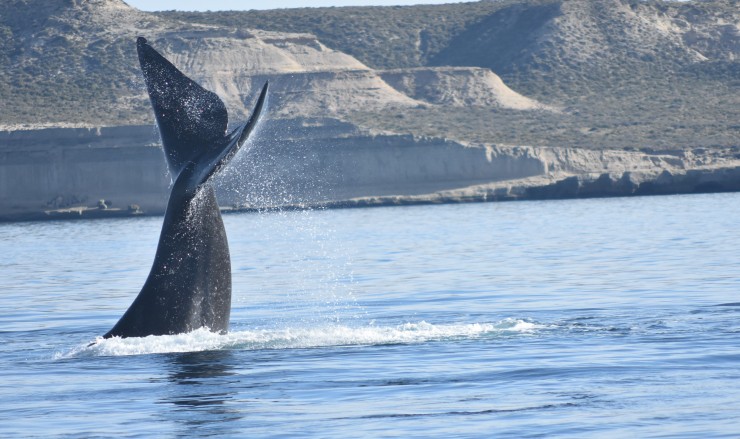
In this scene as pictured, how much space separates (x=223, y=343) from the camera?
53.8 feet

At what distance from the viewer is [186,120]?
14.8m

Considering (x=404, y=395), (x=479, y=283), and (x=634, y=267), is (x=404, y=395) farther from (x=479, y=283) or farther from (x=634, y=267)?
(x=634, y=267)

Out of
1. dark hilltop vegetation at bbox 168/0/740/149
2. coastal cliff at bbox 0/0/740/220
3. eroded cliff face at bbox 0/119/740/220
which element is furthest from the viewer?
dark hilltop vegetation at bbox 168/0/740/149

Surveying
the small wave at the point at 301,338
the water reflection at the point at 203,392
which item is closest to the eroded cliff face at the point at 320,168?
the small wave at the point at 301,338

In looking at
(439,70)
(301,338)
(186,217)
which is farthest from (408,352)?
(439,70)

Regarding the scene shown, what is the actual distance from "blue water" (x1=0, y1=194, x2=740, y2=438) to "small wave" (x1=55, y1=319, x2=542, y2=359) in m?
0.03

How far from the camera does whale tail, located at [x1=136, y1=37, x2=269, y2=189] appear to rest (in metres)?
14.6

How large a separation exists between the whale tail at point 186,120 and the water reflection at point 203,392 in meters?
1.87

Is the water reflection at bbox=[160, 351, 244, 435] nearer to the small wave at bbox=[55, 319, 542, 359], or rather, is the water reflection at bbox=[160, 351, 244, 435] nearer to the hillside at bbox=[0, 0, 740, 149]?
the small wave at bbox=[55, 319, 542, 359]

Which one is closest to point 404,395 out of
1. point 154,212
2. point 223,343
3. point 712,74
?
point 223,343

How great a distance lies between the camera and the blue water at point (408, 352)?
40.7 feet

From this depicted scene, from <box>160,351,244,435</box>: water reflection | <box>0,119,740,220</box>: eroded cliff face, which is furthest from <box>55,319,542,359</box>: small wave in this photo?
<box>0,119,740,220</box>: eroded cliff face

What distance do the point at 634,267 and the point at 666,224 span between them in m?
16.1

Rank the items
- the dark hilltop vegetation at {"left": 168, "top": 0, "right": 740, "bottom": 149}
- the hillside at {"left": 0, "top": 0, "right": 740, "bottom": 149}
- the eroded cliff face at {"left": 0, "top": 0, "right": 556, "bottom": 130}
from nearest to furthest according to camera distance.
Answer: the dark hilltop vegetation at {"left": 168, "top": 0, "right": 740, "bottom": 149}, the hillside at {"left": 0, "top": 0, "right": 740, "bottom": 149}, the eroded cliff face at {"left": 0, "top": 0, "right": 556, "bottom": 130}
